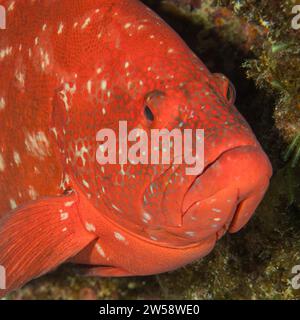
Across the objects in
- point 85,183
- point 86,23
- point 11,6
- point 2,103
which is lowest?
point 85,183

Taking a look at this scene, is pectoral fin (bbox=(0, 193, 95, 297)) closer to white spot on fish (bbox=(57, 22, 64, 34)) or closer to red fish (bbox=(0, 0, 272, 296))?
red fish (bbox=(0, 0, 272, 296))

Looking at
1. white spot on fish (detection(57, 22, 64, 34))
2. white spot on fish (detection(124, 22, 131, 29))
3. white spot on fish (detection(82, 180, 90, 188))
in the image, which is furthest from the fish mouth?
white spot on fish (detection(57, 22, 64, 34))

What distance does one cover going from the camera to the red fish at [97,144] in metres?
2.45

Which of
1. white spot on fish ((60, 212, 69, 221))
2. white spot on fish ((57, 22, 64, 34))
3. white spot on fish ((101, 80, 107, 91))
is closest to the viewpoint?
white spot on fish ((101, 80, 107, 91))

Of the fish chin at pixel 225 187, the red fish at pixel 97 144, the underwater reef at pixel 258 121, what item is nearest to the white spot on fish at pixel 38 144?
the red fish at pixel 97 144

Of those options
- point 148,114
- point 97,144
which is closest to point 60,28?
point 97,144

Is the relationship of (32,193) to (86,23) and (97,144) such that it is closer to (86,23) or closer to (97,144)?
(97,144)

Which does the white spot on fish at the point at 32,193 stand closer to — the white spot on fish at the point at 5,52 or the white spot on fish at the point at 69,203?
the white spot on fish at the point at 69,203

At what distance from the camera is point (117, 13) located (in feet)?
9.84

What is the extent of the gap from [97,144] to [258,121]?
186 centimetres

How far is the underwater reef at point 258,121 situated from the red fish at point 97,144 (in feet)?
3.25

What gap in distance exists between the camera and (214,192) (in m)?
2.34

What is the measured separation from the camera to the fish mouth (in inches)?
90.4

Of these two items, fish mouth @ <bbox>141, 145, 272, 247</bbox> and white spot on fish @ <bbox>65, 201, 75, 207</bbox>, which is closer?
fish mouth @ <bbox>141, 145, 272, 247</bbox>
